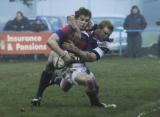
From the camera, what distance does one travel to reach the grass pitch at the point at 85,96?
9.38m

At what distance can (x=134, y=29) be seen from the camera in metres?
25.3

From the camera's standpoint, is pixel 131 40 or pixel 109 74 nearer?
pixel 109 74

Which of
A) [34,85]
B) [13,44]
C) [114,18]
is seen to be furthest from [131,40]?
[34,85]

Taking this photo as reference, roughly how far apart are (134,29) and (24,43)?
13.7ft

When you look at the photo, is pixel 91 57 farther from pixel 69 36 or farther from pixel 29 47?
pixel 29 47

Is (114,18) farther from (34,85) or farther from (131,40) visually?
(34,85)

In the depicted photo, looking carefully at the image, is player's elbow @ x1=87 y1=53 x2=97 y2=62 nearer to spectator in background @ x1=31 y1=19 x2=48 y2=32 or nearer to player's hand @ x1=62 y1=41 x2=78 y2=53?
player's hand @ x1=62 y1=41 x2=78 y2=53

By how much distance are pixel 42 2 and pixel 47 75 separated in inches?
724

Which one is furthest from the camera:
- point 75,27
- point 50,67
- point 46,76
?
point 46,76

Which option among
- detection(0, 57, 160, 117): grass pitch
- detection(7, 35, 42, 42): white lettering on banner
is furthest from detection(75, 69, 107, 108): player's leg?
detection(7, 35, 42, 42): white lettering on banner

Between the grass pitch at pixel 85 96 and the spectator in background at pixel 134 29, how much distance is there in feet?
24.8

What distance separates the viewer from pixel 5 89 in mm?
12812

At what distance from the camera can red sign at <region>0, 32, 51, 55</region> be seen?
24.2 metres

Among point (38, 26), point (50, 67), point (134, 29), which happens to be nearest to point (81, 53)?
Result: point (50, 67)
